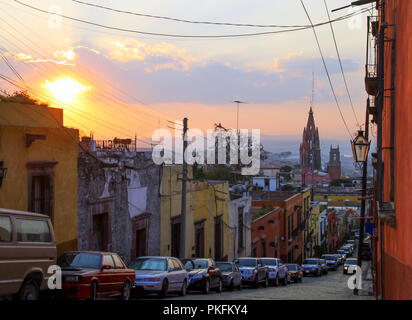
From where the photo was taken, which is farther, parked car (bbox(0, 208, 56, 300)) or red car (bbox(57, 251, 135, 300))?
red car (bbox(57, 251, 135, 300))

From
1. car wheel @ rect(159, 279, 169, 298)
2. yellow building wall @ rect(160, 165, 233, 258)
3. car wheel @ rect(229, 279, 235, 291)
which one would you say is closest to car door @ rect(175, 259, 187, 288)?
car wheel @ rect(159, 279, 169, 298)

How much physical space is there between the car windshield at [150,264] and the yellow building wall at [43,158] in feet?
8.23

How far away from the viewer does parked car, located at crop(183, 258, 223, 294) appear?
23.4 metres

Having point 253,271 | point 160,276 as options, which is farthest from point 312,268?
point 160,276

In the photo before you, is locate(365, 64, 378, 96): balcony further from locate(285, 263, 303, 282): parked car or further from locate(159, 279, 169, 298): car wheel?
locate(285, 263, 303, 282): parked car

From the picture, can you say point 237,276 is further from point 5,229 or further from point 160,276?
point 5,229

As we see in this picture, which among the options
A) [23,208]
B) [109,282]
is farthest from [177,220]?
[109,282]

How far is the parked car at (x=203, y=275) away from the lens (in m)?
23.4

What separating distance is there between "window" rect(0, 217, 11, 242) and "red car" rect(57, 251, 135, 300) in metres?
3.19

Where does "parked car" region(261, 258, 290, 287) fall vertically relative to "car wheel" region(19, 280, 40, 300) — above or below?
below

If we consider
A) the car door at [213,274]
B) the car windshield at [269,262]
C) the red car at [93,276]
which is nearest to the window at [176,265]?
the car door at [213,274]

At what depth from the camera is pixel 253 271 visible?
101 feet

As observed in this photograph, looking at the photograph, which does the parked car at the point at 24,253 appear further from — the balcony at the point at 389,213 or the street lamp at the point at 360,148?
the street lamp at the point at 360,148
